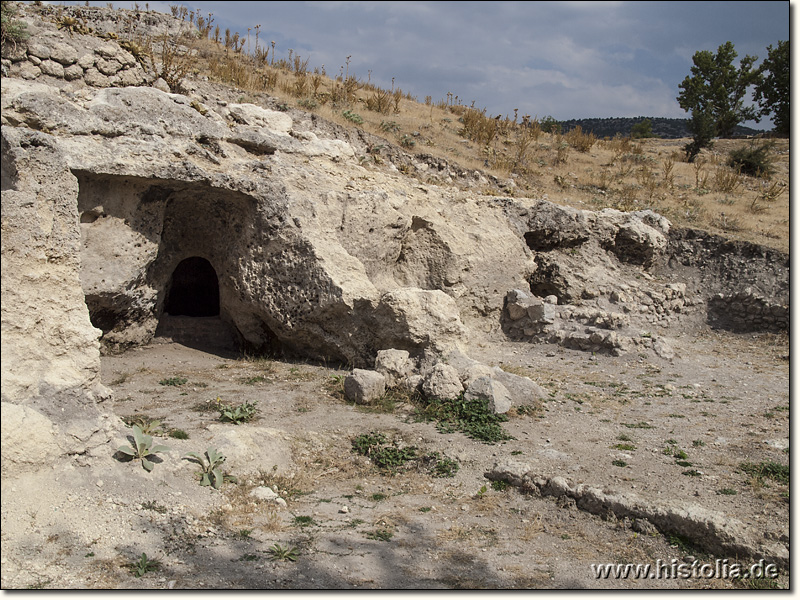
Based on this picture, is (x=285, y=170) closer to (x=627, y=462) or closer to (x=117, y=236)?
(x=117, y=236)

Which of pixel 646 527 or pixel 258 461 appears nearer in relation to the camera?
pixel 646 527

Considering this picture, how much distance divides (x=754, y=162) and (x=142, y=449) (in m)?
21.6

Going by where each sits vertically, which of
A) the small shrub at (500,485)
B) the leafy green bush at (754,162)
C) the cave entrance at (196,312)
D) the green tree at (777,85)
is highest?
the green tree at (777,85)

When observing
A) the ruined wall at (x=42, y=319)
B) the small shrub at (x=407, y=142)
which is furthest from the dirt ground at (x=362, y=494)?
the small shrub at (x=407, y=142)

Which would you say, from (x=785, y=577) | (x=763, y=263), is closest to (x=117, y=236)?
(x=785, y=577)

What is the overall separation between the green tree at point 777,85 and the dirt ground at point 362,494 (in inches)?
890

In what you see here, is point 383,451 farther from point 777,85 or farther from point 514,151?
point 777,85

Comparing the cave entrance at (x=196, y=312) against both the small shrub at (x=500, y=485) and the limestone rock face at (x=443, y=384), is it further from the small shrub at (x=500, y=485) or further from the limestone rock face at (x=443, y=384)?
the small shrub at (x=500, y=485)

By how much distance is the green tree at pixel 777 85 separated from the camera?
84.2 ft

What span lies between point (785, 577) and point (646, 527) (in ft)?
2.88

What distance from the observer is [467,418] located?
680cm

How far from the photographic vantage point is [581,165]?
18.1 metres

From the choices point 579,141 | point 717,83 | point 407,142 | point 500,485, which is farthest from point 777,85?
point 500,485

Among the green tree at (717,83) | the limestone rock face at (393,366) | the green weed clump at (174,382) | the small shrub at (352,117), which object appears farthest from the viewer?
the green tree at (717,83)
